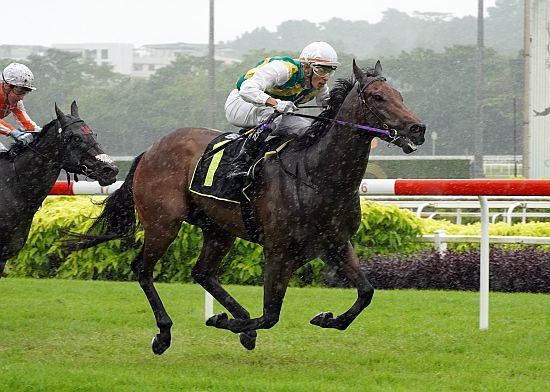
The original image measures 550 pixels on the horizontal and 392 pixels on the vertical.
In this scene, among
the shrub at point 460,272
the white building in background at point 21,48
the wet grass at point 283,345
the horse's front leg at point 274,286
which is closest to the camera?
the wet grass at point 283,345

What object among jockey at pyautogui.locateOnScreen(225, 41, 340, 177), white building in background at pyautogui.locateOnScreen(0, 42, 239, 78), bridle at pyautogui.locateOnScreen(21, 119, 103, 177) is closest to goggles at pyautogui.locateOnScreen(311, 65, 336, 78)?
jockey at pyautogui.locateOnScreen(225, 41, 340, 177)

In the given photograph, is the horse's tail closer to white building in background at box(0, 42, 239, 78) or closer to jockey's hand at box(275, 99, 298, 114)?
jockey's hand at box(275, 99, 298, 114)

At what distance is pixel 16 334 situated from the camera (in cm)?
661

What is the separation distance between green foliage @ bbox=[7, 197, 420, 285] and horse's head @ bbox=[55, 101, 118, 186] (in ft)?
10.3

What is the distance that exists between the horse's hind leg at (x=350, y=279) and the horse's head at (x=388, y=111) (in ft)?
2.39

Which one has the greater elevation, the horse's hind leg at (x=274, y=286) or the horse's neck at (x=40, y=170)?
the horse's neck at (x=40, y=170)

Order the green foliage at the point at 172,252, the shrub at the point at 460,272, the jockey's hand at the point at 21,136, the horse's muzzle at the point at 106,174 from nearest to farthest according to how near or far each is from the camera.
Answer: the horse's muzzle at the point at 106,174, the jockey's hand at the point at 21,136, the shrub at the point at 460,272, the green foliage at the point at 172,252

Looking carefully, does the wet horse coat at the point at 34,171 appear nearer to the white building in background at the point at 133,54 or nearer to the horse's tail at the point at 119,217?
the horse's tail at the point at 119,217

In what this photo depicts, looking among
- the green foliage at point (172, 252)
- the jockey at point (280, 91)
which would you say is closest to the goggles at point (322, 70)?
the jockey at point (280, 91)

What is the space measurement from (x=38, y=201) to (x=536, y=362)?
310 cm

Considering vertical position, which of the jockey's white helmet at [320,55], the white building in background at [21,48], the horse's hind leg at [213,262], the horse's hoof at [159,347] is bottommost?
the horse's hoof at [159,347]

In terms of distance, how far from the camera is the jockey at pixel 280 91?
557cm

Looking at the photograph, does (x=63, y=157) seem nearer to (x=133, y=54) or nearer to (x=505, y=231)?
(x=505, y=231)

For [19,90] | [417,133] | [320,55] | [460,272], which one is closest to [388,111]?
[417,133]
